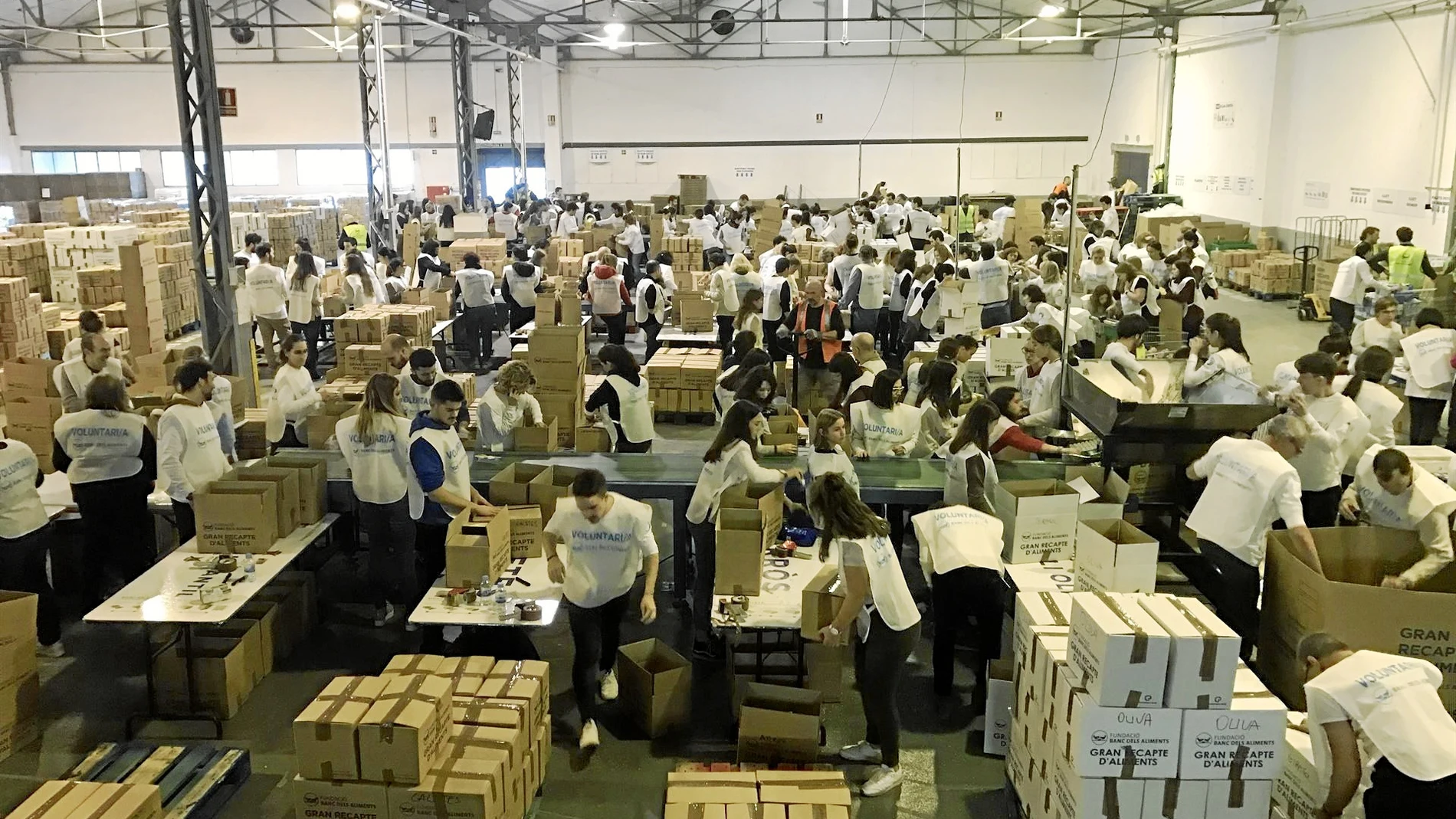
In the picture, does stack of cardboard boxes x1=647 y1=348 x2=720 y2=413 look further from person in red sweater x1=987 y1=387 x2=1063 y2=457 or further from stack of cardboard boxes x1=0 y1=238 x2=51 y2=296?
stack of cardboard boxes x1=0 y1=238 x2=51 y2=296

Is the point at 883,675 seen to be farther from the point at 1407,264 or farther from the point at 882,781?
the point at 1407,264

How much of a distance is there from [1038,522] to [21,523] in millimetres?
4838

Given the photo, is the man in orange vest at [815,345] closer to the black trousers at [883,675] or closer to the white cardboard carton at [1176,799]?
the black trousers at [883,675]

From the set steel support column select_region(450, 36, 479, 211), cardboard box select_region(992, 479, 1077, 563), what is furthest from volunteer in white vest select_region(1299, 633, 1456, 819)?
steel support column select_region(450, 36, 479, 211)

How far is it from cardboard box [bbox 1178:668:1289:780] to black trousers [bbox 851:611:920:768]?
1.16 meters

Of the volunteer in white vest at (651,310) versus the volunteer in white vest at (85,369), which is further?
the volunteer in white vest at (651,310)

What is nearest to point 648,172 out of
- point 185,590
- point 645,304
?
point 645,304

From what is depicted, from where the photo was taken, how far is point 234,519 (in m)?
5.23

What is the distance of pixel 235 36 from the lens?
76.3 feet

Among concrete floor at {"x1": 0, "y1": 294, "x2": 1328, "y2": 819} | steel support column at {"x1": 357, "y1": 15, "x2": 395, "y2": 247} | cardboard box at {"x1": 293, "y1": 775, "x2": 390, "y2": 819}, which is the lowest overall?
concrete floor at {"x1": 0, "y1": 294, "x2": 1328, "y2": 819}

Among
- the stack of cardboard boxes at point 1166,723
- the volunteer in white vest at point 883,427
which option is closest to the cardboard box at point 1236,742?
the stack of cardboard boxes at point 1166,723

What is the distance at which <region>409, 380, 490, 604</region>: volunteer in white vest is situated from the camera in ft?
17.3

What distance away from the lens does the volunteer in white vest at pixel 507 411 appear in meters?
6.40

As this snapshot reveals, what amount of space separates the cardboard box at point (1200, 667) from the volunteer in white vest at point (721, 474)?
7.49 feet
